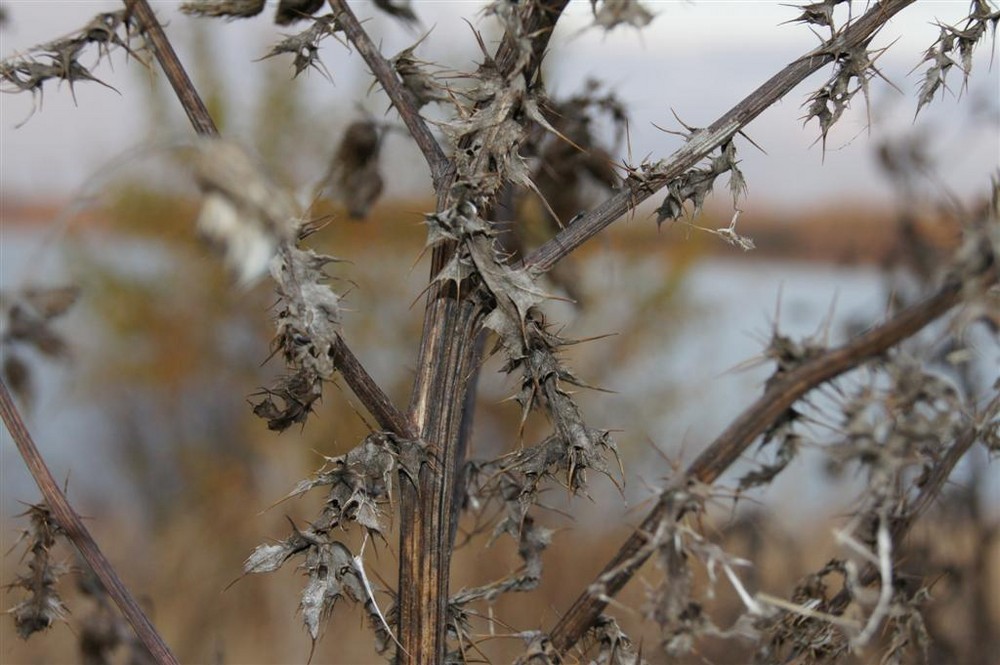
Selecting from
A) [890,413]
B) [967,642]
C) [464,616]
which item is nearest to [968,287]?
[890,413]

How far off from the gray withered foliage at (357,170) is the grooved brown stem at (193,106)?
0.50 m

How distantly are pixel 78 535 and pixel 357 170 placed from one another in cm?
70

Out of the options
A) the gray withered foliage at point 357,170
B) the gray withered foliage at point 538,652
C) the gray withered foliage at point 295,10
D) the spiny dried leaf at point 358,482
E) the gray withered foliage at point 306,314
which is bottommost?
the gray withered foliage at point 538,652

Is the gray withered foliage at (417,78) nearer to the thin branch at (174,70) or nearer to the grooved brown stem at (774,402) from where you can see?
the thin branch at (174,70)

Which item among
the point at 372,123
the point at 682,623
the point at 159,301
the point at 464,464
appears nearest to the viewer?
the point at 682,623

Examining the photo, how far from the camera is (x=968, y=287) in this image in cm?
69

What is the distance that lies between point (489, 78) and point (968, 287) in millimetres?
480

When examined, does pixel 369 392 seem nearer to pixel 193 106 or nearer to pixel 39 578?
pixel 193 106

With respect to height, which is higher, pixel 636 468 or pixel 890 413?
pixel 636 468

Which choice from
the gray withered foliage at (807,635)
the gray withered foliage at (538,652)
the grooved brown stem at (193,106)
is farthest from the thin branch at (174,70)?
the gray withered foliage at (807,635)

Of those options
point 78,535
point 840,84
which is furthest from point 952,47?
point 78,535

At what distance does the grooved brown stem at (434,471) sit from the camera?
92 centimetres

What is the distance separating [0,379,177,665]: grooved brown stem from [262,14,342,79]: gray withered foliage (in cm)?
49

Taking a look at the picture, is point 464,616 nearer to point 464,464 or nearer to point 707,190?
point 464,464
